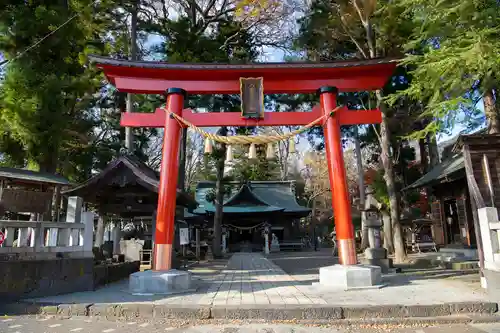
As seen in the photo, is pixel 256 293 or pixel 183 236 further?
pixel 183 236

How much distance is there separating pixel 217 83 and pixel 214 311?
6.03m

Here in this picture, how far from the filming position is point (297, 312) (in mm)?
6008

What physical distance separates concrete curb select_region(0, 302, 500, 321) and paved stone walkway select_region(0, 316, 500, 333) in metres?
0.24

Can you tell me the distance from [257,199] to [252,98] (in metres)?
22.6

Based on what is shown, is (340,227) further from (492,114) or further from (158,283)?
(492,114)

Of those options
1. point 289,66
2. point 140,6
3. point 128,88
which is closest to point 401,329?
point 289,66

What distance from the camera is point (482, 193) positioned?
8.30 m

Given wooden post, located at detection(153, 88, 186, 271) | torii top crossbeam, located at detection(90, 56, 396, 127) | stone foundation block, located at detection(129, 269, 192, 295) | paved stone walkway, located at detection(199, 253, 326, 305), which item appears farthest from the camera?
torii top crossbeam, located at detection(90, 56, 396, 127)

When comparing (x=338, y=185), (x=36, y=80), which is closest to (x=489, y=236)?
(x=338, y=185)

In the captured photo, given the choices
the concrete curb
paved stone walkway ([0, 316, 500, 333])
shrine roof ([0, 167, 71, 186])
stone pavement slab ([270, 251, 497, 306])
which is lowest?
paved stone walkway ([0, 316, 500, 333])

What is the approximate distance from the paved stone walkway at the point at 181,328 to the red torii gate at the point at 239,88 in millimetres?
3114

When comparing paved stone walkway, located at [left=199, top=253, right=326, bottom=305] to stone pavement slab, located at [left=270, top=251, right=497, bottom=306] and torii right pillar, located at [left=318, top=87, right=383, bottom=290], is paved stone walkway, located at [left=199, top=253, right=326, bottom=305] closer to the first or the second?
stone pavement slab, located at [left=270, top=251, right=497, bottom=306]

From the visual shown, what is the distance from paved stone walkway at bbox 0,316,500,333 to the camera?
5.41m

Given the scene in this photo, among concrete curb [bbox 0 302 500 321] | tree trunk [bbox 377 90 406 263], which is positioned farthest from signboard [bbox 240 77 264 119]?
tree trunk [bbox 377 90 406 263]
